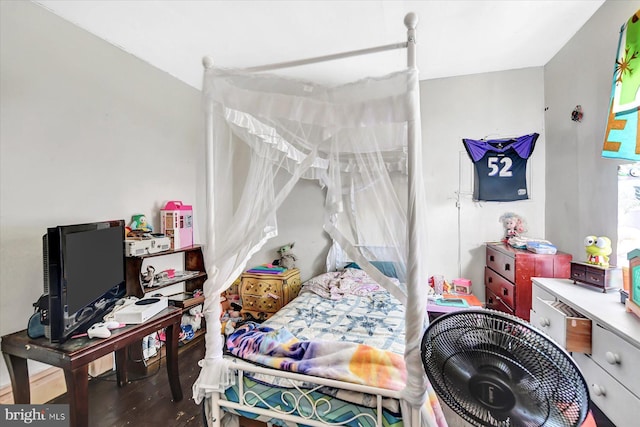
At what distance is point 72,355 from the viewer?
1.42 metres

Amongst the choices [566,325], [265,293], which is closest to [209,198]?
[566,325]

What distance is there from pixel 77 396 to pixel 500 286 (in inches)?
130

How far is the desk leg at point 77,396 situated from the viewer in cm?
141

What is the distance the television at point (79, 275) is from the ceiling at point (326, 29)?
1.60 meters

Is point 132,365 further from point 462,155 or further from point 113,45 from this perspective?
point 462,155

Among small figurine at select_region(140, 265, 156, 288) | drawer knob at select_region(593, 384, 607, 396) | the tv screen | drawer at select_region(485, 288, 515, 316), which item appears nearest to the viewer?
drawer knob at select_region(593, 384, 607, 396)

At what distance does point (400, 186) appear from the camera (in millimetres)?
1864

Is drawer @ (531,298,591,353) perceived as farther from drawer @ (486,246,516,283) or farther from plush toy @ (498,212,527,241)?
plush toy @ (498,212,527,241)

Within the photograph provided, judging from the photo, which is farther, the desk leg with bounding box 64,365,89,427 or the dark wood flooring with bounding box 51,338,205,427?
the dark wood flooring with bounding box 51,338,205,427

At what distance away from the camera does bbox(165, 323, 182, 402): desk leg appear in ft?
6.53

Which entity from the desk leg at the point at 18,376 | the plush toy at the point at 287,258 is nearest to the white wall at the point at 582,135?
the plush toy at the point at 287,258

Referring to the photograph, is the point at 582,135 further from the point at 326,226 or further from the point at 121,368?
the point at 121,368

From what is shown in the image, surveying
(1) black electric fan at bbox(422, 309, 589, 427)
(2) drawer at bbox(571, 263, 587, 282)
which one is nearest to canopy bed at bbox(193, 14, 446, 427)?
(1) black electric fan at bbox(422, 309, 589, 427)

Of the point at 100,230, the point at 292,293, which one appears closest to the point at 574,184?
the point at 292,293
